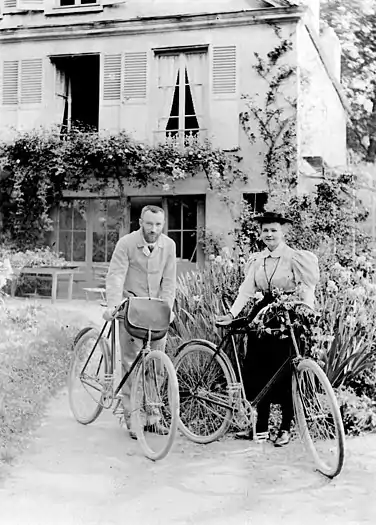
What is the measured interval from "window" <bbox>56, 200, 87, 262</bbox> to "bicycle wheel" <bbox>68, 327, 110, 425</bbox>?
205cm

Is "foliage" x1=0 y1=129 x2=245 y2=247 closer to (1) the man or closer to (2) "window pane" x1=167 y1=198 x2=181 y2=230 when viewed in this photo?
(2) "window pane" x1=167 y1=198 x2=181 y2=230

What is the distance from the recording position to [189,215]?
21.1 ft

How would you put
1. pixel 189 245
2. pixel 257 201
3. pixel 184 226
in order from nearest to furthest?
1. pixel 189 245
2. pixel 184 226
3. pixel 257 201

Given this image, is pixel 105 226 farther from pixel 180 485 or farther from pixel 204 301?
pixel 180 485

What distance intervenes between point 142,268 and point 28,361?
1.75 m

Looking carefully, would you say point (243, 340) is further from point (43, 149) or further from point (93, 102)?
point (93, 102)

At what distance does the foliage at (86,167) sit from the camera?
21.6 ft

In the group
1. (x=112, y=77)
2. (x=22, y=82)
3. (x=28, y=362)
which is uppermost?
(x=112, y=77)

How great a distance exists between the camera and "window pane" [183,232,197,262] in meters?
5.96

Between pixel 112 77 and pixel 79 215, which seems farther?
pixel 112 77

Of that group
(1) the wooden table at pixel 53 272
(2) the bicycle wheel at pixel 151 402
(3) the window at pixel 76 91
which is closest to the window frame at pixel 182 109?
(3) the window at pixel 76 91

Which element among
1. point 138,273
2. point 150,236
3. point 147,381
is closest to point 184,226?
point 138,273

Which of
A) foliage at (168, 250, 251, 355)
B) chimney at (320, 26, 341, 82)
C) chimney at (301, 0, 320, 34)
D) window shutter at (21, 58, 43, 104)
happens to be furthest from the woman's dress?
chimney at (301, 0, 320, 34)

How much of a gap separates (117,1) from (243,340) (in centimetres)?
539
